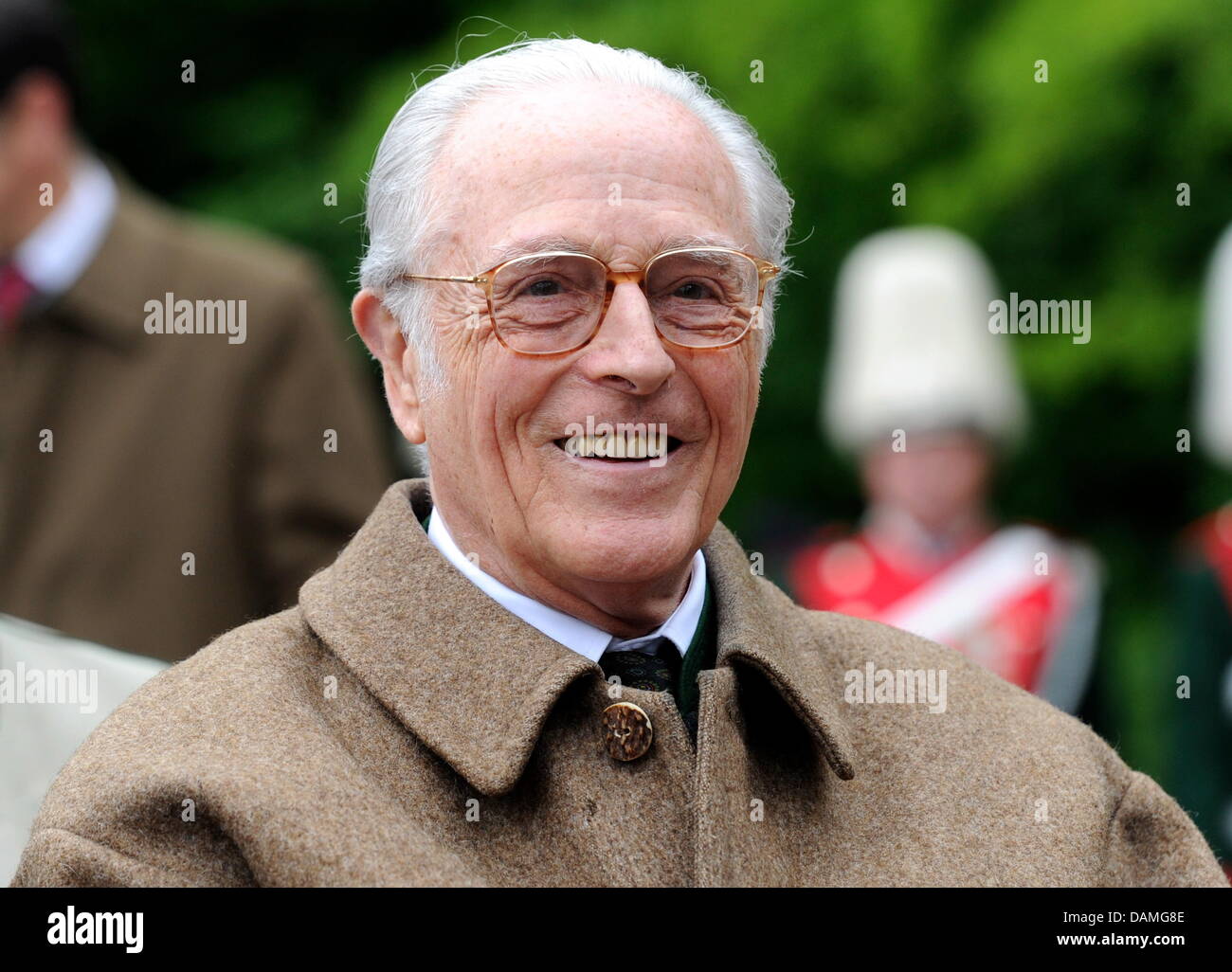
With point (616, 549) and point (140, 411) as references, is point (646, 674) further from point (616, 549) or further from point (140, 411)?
point (140, 411)

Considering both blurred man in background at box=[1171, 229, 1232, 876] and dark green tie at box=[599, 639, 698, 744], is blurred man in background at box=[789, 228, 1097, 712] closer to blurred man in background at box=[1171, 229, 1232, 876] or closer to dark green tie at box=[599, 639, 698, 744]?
blurred man in background at box=[1171, 229, 1232, 876]

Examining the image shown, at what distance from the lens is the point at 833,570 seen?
6.18 metres

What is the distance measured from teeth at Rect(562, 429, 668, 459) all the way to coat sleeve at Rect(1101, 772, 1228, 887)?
81cm

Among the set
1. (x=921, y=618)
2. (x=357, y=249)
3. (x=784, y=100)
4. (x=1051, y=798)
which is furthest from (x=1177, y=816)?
(x=357, y=249)

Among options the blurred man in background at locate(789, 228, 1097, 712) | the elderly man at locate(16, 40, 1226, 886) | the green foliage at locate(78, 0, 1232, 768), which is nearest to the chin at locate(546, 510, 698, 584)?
the elderly man at locate(16, 40, 1226, 886)

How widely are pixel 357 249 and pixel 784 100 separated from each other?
73.3 inches

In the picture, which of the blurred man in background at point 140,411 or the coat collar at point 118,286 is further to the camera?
the coat collar at point 118,286

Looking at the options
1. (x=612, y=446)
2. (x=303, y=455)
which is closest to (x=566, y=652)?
(x=612, y=446)

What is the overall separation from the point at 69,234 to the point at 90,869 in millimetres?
2797

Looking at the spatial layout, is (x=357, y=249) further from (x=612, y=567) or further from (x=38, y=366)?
(x=612, y=567)

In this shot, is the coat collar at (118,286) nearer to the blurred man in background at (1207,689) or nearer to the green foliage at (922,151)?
the green foliage at (922,151)

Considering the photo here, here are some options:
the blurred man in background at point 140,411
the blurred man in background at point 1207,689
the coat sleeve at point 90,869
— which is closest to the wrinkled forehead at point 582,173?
the coat sleeve at point 90,869

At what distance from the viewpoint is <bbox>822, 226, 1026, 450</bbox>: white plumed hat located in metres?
6.58

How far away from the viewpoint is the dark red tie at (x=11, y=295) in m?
4.65
